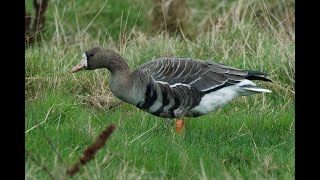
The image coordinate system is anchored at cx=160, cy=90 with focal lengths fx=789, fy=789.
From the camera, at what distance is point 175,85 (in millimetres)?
6582

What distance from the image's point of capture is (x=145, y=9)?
11211 millimetres

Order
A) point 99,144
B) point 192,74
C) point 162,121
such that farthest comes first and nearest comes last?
point 162,121, point 192,74, point 99,144

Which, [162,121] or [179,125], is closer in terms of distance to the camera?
[179,125]

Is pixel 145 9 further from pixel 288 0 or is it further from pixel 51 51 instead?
pixel 51 51

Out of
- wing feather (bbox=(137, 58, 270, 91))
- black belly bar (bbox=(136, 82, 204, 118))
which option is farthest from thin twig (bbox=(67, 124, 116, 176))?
wing feather (bbox=(137, 58, 270, 91))

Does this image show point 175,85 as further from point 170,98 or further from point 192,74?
point 192,74

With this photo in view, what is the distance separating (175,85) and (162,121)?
0.54 metres

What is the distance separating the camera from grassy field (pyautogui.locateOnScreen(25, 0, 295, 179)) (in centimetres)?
564

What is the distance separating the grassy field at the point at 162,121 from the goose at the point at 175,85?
22 cm

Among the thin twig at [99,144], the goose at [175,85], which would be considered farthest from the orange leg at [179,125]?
the thin twig at [99,144]

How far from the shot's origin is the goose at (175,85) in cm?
654

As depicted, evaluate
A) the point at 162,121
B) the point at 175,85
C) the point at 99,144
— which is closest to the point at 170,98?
the point at 175,85

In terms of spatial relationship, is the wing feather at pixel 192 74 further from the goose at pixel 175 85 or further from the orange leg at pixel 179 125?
the orange leg at pixel 179 125
